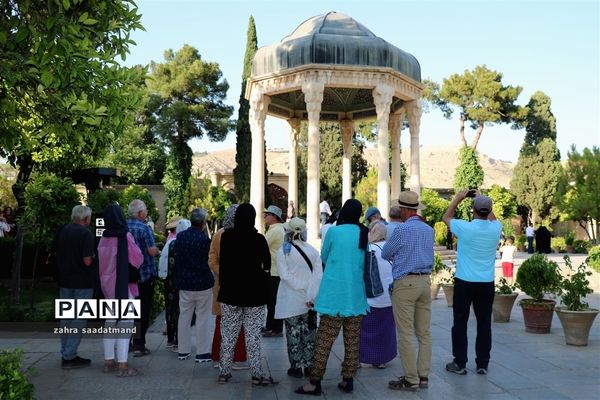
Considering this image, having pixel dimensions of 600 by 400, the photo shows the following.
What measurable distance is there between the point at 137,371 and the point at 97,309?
0.86m

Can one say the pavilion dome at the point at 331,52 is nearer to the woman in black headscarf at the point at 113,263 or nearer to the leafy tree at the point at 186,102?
the woman in black headscarf at the point at 113,263

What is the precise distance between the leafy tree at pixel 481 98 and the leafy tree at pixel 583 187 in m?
14.3

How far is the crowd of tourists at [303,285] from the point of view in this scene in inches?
218

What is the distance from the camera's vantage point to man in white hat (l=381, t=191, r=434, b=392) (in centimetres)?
566

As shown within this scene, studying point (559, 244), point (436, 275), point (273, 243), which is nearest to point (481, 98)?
point (559, 244)

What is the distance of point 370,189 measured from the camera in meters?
32.3

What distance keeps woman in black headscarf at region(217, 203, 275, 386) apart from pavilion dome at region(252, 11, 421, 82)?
1385 centimetres

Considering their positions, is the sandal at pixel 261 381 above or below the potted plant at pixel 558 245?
below

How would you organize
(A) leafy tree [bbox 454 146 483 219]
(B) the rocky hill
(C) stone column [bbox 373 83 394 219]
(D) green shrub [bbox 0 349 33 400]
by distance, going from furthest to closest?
1. (B) the rocky hill
2. (A) leafy tree [bbox 454 146 483 219]
3. (C) stone column [bbox 373 83 394 219]
4. (D) green shrub [bbox 0 349 33 400]

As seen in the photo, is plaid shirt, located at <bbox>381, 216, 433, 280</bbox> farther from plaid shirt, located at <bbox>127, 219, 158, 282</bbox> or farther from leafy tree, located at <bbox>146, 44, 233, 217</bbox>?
leafy tree, located at <bbox>146, 44, 233, 217</bbox>

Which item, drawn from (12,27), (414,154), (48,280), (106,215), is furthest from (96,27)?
(414,154)

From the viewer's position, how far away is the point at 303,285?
595 centimetres

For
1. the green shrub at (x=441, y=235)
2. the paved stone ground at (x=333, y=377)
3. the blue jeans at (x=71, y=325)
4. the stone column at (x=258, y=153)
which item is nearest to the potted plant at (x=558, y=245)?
the green shrub at (x=441, y=235)

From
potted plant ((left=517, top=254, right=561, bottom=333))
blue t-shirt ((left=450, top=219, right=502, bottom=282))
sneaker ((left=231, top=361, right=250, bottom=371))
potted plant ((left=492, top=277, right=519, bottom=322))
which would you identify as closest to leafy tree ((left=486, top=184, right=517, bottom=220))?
potted plant ((left=492, top=277, right=519, bottom=322))
